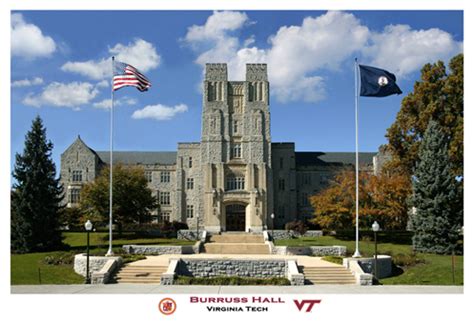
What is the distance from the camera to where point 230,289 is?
19.8 metres

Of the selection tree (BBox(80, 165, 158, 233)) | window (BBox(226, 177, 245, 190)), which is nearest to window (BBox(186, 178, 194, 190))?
window (BBox(226, 177, 245, 190))

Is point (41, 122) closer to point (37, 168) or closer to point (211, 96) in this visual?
point (37, 168)

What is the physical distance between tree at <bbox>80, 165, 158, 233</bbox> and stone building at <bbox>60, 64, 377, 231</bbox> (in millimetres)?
9387

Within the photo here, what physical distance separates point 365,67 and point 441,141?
1066 cm

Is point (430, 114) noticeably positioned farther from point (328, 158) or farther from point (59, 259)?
point (59, 259)

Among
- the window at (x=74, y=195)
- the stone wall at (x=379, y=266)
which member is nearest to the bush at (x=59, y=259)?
the stone wall at (x=379, y=266)

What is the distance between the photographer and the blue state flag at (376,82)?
2467 centimetres

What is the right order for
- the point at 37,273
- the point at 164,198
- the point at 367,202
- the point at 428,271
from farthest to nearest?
1. the point at 164,198
2. the point at 367,202
3. the point at 428,271
4. the point at 37,273

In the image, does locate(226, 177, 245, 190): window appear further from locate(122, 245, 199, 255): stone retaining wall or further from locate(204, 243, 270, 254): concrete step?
locate(122, 245, 199, 255): stone retaining wall

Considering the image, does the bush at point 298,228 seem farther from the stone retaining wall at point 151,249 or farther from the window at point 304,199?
the stone retaining wall at point 151,249

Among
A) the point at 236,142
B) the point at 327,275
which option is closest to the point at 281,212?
the point at 236,142

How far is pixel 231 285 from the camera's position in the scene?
70.7ft

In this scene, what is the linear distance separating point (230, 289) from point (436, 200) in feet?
56.3

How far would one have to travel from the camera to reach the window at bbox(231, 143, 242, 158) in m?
53.2
